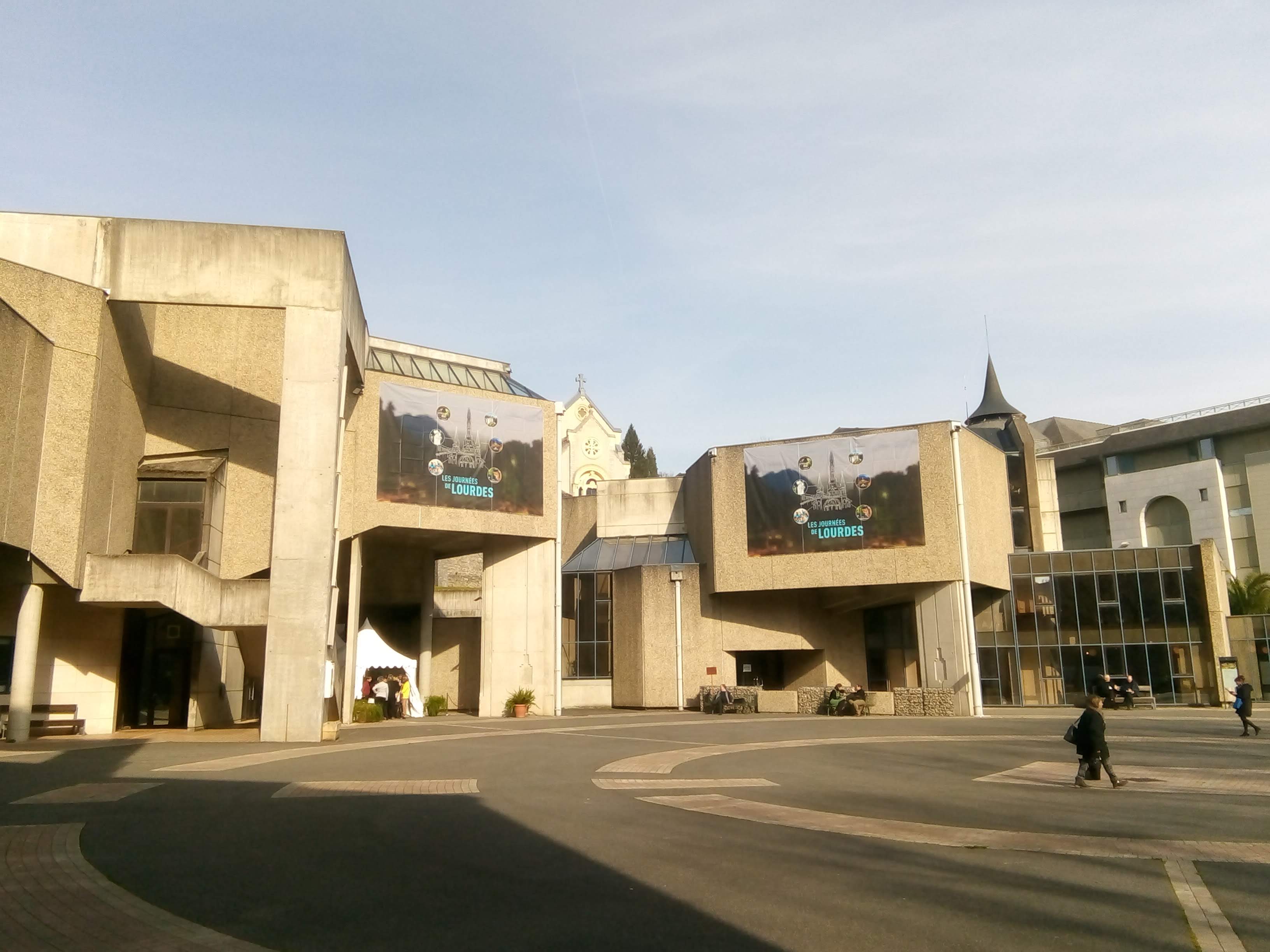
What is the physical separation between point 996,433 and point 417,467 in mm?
40850

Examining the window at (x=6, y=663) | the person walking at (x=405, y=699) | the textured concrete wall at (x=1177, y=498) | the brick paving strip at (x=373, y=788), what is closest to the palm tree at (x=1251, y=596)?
the textured concrete wall at (x=1177, y=498)

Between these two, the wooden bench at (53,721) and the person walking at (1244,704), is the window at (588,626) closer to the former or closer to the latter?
the wooden bench at (53,721)

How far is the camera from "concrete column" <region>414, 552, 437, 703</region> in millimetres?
38562

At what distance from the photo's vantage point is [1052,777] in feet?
50.0

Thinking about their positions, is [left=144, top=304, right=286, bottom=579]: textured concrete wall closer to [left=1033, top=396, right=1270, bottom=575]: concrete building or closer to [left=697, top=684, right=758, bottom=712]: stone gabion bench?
[left=697, top=684, right=758, bottom=712]: stone gabion bench

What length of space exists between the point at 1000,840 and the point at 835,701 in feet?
86.0

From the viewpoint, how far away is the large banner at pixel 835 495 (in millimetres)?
37531

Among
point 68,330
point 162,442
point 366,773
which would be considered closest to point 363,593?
point 162,442

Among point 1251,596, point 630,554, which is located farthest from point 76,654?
point 1251,596

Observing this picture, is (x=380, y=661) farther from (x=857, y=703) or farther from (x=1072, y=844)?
(x=1072, y=844)

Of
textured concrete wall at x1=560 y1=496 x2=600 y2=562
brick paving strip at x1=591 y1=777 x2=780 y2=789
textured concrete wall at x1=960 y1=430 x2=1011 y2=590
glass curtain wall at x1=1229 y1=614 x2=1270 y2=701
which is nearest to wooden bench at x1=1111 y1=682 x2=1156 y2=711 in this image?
glass curtain wall at x1=1229 y1=614 x2=1270 y2=701

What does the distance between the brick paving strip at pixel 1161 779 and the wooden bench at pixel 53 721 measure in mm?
21152

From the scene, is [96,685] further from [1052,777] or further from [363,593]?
[1052,777]

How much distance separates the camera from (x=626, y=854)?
8.99m
